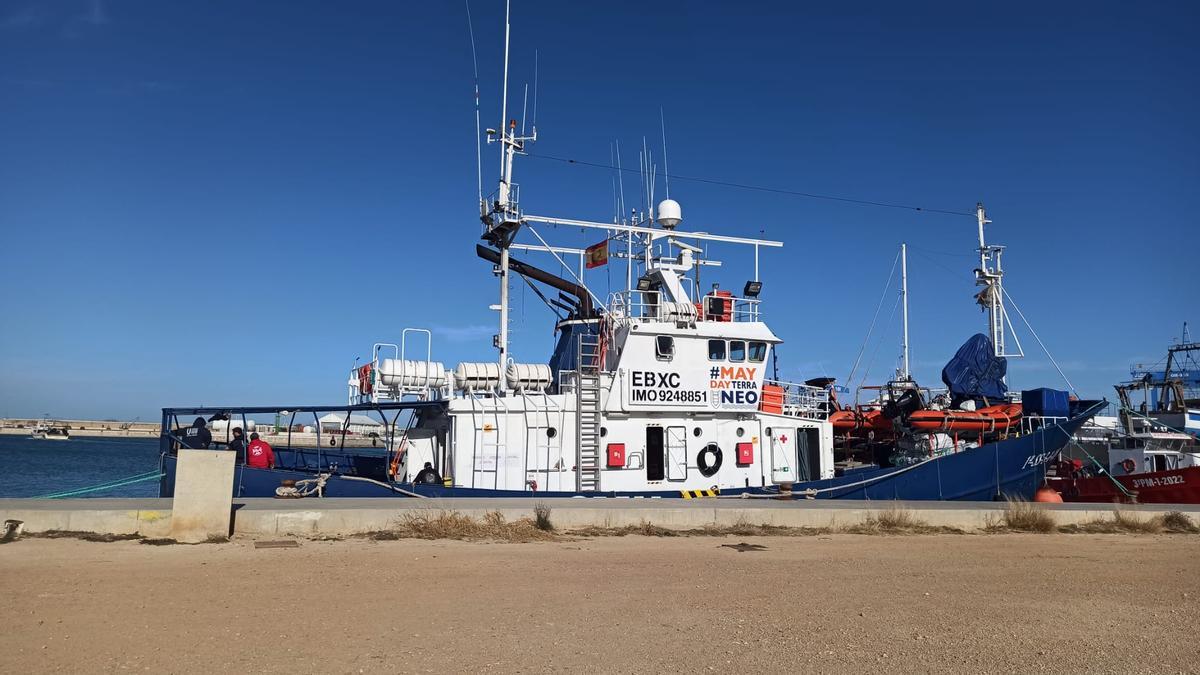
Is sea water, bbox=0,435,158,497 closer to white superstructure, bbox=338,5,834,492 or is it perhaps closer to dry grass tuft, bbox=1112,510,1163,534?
white superstructure, bbox=338,5,834,492

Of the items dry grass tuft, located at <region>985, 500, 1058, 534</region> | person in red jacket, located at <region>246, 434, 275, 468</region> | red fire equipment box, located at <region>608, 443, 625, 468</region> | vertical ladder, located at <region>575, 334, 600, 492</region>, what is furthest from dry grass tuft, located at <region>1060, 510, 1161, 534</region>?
person in red jacket, located at <region>246, 434, 275, 468</region>

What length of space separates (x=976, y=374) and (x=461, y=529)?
16737 mm

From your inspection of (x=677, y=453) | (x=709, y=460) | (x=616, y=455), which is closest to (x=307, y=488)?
(x=616, y=455)

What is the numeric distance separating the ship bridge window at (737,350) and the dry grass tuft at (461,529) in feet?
25.4

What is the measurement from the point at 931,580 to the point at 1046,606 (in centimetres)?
132

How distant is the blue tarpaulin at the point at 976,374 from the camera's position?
886 inches

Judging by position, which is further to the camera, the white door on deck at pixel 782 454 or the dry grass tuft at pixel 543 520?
the white door on deck at pixel 782 454

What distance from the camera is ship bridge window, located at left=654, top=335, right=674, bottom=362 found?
17531 millimetres

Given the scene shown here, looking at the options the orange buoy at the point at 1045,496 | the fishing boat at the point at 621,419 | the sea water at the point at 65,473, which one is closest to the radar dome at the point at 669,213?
the fishing boat at the point at 621,419

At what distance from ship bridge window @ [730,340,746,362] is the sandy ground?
301 inches

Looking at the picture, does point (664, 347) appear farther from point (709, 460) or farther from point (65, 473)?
point (65, 473)

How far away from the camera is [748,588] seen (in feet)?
27.6

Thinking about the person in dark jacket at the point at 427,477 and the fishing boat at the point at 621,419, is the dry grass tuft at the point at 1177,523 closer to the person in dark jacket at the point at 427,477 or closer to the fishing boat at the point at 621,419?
the fishing boat at the point at 621,419

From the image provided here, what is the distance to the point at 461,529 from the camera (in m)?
11.4
